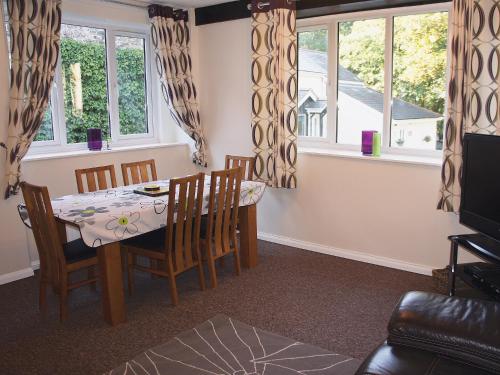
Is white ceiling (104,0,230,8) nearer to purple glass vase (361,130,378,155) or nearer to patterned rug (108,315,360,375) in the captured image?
purple glass vase (361,130,378,155)

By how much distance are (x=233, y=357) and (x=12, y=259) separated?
2276 mm

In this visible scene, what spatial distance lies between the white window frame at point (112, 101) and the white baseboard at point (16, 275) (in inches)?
42.1

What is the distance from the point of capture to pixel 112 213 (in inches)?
121

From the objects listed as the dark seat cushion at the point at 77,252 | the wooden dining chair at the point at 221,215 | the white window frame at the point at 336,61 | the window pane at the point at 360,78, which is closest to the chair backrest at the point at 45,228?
the dark seat cushion at the point at 77,252

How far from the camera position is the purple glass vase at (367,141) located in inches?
164

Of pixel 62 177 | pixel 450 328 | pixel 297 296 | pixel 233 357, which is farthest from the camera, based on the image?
pixel 62 177

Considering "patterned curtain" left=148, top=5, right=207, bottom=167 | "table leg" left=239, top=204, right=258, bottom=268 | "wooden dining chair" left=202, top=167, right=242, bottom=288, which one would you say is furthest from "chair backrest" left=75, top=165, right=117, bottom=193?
"patterned curtain" left=148, top=5, right=207, bottom=167

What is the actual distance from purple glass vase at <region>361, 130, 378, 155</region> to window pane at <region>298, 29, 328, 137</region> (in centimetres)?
52

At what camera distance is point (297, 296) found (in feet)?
11.6

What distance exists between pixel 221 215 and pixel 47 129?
2.00 metres

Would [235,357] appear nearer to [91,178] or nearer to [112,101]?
[91,178]

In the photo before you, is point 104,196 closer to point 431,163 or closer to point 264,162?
point 264,162

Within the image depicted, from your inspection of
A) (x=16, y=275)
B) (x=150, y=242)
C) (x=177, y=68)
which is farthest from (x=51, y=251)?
(x=177, y=68)

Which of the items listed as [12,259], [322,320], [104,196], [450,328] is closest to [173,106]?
[104,196]
